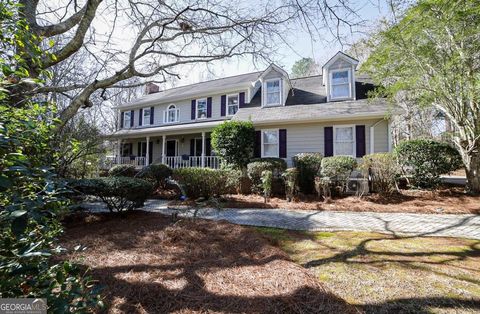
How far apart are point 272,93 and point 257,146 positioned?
3376 mm

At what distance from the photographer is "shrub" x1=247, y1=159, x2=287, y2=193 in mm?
9789

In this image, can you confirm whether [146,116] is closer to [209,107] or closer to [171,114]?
[171,114]

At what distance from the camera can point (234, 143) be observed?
36.2ft

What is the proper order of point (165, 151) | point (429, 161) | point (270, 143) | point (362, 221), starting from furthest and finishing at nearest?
point (165, 151) → point (270, 143) → point (429, 161) → point (362, 221)

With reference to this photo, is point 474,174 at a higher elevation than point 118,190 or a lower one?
higher

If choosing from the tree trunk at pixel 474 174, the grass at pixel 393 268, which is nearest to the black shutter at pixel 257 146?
the grass at pixel 393 268

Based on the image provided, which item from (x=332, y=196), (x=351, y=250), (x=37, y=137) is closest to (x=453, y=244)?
(x=351, y=250)

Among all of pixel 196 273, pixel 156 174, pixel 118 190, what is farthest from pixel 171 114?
pixel 196 273

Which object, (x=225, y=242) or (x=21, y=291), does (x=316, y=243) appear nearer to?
(x=225, y=242)

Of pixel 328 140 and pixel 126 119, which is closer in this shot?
pixel 328 140

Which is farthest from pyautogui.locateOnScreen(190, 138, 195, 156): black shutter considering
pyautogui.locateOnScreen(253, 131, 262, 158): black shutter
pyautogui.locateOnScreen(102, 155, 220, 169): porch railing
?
pyautogui.locateOnScreen(253, 131, 262, 158): black shutter

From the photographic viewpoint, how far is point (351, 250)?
3.86 metres

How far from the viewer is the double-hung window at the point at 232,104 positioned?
598 inches

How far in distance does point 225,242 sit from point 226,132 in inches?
301
